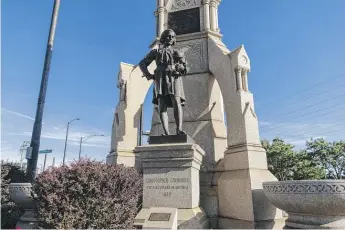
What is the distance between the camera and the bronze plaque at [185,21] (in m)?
9.89

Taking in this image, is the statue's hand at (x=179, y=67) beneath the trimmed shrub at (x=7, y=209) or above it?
above

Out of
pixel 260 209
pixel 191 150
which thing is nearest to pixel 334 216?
pixel 260 209

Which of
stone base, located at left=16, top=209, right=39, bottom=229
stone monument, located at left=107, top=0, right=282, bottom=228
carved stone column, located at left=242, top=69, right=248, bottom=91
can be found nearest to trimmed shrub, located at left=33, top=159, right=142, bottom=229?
stone monument, located at left=107, top=0, right=282, bottom=228

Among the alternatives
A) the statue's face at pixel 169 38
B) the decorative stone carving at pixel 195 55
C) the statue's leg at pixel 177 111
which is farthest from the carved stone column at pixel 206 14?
the statue's leg at pixel 177 111

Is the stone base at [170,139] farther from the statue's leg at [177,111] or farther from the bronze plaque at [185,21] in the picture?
the bronze plaque at [185,21]

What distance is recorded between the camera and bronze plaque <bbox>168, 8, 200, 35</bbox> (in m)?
9.89

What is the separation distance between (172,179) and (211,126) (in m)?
3.15

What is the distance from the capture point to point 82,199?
13.6ft

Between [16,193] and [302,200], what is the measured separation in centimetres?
613

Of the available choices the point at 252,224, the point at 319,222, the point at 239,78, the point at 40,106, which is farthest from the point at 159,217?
the point at 40,106

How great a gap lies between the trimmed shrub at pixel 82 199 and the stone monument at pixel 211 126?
1500 millimetres

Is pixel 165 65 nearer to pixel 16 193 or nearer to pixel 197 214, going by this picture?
pixel 197 214

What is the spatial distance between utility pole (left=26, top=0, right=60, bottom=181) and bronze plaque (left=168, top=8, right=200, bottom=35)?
183 inches

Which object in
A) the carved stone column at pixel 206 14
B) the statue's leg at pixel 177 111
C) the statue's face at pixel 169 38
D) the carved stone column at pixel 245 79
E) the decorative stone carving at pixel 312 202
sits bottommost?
the decorative stone carving at pixel 312 202
